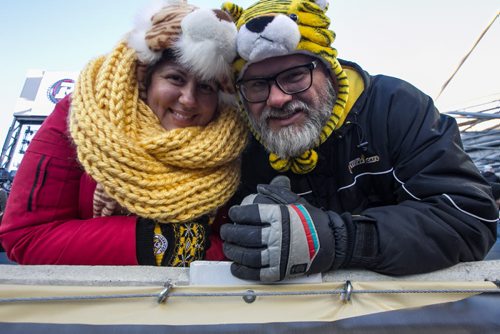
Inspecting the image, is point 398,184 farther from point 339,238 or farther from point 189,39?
point 189,39

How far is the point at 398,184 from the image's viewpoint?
140cm

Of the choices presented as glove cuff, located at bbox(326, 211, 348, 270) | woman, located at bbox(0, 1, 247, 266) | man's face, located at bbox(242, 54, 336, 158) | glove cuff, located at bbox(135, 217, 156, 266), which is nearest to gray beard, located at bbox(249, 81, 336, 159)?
man's face, located at bbox(242, 54, 336, 158)

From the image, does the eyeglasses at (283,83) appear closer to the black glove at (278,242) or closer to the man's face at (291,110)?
the man's face at (291,110)

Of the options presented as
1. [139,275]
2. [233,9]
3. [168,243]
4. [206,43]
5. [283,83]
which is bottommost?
[168,243]

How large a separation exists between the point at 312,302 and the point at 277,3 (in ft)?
4.12

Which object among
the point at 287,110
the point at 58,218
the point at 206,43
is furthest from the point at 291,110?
the point at 58,218

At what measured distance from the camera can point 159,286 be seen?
87 centimetres

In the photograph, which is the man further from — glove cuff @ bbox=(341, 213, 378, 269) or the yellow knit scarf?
the yellow knit scarf

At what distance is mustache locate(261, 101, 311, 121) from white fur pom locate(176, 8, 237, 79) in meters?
0.27

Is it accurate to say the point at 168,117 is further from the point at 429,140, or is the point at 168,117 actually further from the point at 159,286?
the point at 429,140

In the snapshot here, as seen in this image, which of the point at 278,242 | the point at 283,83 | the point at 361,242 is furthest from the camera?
the point at 283,83

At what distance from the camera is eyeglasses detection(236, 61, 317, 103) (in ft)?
4.91

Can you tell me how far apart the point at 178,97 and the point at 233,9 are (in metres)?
0.54

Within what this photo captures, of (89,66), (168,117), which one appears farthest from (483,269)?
(89,66)
